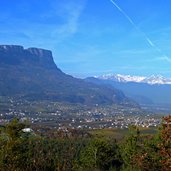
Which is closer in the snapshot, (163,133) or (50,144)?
(163,133)

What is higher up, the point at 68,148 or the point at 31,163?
the point at 31,163

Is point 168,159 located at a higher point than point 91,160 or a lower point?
higher

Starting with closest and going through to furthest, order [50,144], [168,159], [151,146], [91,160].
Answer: [168,159] → [151,146] → [91,160] → [50,144]

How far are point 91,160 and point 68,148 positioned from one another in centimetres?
2220

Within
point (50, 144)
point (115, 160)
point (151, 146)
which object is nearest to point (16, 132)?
point (151, 146)

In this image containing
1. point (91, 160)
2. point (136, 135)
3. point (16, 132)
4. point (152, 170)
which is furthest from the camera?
point (91, 160)

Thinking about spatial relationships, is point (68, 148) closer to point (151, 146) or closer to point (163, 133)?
point (151, 146)

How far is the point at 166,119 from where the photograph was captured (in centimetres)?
849

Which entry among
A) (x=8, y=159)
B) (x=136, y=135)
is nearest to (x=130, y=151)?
(x=136, y=135)

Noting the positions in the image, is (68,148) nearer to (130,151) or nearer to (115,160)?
(115,160)

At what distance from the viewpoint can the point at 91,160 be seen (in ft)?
180

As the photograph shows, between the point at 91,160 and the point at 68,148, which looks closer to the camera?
the point at 91,160

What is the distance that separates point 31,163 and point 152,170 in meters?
8.66

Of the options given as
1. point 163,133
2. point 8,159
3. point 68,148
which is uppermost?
point 163,133
